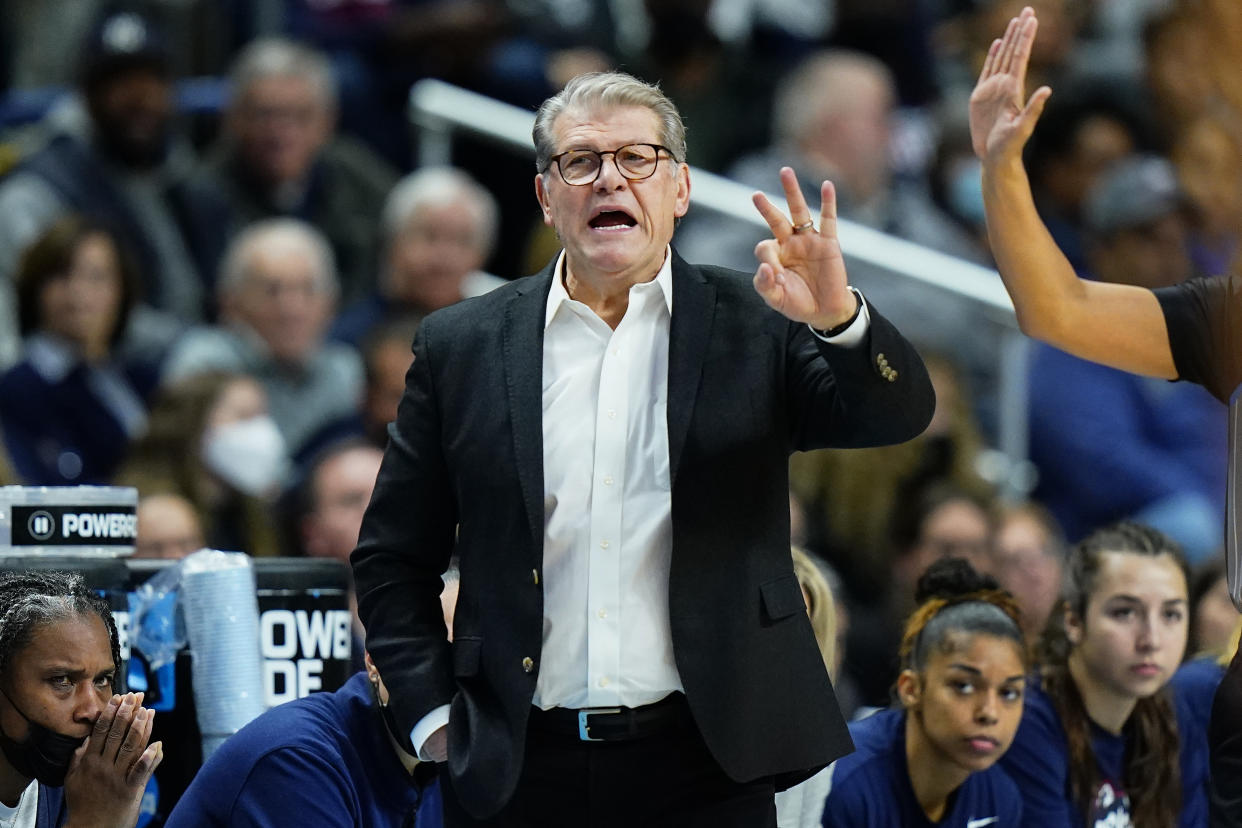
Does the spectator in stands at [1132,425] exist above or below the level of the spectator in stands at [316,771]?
above

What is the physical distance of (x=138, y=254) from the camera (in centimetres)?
711

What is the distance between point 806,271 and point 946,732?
67.4 inches

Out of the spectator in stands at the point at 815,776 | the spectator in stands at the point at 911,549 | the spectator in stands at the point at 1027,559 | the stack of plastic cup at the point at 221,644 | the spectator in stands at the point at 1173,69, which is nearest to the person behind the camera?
the stack of plastic cup at the point at 221,644

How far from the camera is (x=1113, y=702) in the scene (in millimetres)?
4777

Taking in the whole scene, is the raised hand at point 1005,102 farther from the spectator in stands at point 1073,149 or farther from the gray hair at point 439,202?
the spectator in stands at point 1073,149

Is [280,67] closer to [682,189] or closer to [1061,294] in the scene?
[682,189]

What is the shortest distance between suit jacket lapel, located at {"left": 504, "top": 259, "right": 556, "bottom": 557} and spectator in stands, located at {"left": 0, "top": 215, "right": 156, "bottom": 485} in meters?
3.34

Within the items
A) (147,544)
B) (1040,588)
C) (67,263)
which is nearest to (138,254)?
(67,263)

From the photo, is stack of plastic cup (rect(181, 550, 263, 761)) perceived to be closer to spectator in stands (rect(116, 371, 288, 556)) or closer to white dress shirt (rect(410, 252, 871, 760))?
white dress shirt (rect(410, 252, 871, 760))

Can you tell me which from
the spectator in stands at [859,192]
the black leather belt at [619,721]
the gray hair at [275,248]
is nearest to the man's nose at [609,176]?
the black leather belt at [619,721]

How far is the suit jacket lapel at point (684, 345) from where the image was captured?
3105mm

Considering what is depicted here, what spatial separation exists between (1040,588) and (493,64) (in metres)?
3.09

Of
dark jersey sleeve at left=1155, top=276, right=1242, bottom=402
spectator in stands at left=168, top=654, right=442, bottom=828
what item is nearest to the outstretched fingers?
dark jersey sleeve at left=1155, top=276, right=1242, bottom=402

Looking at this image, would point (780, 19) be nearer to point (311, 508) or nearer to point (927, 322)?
point (927, 322)
